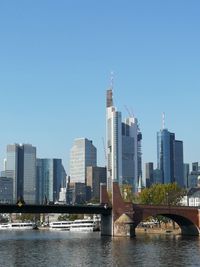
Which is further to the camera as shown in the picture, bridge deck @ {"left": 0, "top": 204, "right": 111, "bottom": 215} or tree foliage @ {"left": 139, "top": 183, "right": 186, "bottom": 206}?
tree foliage @ {"left": 139, "top": 183, "right": 186, "bottom": 206}

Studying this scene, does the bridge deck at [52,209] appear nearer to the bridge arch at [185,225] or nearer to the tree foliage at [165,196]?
the bridge arch at [185,225]

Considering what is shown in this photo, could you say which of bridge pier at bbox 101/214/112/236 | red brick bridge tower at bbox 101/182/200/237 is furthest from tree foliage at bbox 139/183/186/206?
bridge pier at bbox 101/214/112/236

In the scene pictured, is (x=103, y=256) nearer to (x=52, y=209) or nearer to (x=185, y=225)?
(x=52, y=209)

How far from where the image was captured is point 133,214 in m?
160

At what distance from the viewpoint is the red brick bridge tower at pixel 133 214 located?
15738 cm

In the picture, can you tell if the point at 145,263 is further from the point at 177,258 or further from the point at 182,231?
the point at 182,231

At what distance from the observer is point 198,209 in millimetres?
164250

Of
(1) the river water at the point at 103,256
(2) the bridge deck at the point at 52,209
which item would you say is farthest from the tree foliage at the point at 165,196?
(1) the river water at the point at 103,256

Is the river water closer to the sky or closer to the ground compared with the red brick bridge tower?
closer to the ground

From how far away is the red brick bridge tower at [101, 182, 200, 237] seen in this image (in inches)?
6196

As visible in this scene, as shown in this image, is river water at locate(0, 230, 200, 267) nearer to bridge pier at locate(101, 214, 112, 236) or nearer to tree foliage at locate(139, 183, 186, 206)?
bridge pier at locate(101, 214, 112, 236)

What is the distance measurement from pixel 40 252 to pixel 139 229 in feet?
315

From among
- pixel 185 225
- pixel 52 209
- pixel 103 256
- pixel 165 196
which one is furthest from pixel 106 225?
pixel 103 256

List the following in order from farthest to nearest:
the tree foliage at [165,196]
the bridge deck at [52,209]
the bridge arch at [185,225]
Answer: the tree foliage at [165,196] < the bridge arch at [185,225] < the bridge deck at [52,209]
